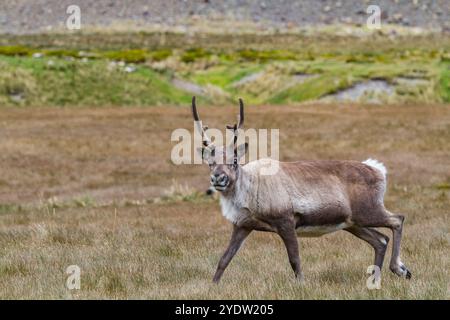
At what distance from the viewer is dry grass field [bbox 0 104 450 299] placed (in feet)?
34.3

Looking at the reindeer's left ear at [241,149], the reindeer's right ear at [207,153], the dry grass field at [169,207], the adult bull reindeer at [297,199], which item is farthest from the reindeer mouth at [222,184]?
the dry grass field at [169,207]

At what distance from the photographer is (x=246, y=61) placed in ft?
249

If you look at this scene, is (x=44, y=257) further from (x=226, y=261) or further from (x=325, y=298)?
(x=325, y=298)

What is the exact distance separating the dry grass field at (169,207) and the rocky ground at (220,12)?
78.2 m

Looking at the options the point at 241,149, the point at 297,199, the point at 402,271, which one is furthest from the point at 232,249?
the point at 402,271

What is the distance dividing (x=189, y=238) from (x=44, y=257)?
326 centimetres

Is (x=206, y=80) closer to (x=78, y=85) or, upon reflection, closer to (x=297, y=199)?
(x=78, y=85)

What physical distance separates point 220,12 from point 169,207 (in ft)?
362

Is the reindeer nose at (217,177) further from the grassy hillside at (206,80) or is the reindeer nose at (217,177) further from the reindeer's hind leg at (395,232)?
the grassy hillside at (206,80)

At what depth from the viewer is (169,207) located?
21.7 metres

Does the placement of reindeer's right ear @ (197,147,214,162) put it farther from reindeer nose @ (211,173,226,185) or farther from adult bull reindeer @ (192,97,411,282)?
reindeer nose @ (211,173,226,185)
